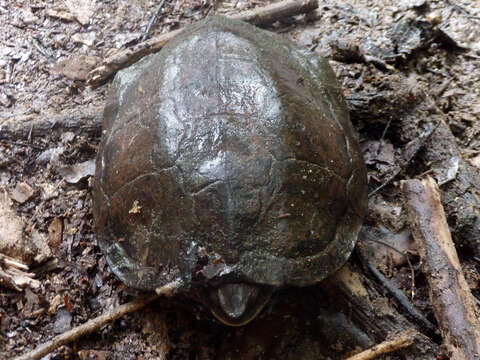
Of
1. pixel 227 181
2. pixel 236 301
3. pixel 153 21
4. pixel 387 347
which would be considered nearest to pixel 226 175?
pixel 227 181

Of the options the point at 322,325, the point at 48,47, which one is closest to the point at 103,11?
the point at 48,47

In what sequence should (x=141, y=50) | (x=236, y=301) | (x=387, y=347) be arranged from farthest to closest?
(x=141, y=50), (x=387, y=347), (x=236, y=301)

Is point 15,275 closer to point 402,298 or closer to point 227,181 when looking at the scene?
point 227,181

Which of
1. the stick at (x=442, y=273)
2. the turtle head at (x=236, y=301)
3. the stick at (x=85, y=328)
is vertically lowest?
the stick at (x=85, y=328)

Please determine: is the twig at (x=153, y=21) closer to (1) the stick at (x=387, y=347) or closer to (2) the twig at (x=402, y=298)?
(2) the twig at (x=402, y=298)

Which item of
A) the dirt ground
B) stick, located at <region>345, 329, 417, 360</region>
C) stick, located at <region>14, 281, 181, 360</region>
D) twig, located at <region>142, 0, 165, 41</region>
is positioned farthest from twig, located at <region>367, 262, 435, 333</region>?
twig, located at <region>142, 0, 165, 41</region>

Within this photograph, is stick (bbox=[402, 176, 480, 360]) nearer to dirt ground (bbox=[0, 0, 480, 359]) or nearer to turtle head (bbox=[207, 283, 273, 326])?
dirt ground (bbox=[0, 0, 480, 359])

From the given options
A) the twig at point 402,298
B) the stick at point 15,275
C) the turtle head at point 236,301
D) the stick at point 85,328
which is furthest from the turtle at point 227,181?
the stick at point 15,275
